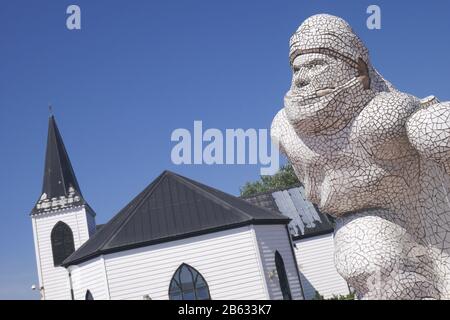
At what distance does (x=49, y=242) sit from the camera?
33.0 meters

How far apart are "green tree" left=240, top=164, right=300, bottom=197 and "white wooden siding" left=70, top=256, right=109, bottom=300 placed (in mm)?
27889

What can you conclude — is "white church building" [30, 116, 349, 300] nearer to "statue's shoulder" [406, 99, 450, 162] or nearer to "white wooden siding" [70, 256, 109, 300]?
"white wooden siding" [70, 256, 109, 300]

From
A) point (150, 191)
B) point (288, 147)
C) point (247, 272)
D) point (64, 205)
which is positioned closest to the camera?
point (288, 147)

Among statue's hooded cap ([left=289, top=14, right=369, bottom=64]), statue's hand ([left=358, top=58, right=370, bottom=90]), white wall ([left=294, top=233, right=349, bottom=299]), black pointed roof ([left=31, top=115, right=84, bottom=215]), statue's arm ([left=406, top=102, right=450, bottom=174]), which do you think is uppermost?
black pointed roof ([left=31, top=115, right=84, bottom=215])

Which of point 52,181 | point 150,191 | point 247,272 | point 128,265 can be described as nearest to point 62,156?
point 52,181

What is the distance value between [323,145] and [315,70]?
70cm

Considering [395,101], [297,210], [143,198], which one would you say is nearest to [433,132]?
[395,101]

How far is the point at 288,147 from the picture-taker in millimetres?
5125

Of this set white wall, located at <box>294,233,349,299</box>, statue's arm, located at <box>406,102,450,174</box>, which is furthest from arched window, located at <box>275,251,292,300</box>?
statue's arm, located at <box>406,102,450,174</box>

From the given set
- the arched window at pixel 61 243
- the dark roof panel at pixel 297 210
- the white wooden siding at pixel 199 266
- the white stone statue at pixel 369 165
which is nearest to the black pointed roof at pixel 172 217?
the white wooden siding at pixel 199 266

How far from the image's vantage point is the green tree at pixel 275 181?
47656mm

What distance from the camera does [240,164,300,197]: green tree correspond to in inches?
1876

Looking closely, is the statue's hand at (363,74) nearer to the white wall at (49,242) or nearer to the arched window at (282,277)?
the arched window at (282,277)
